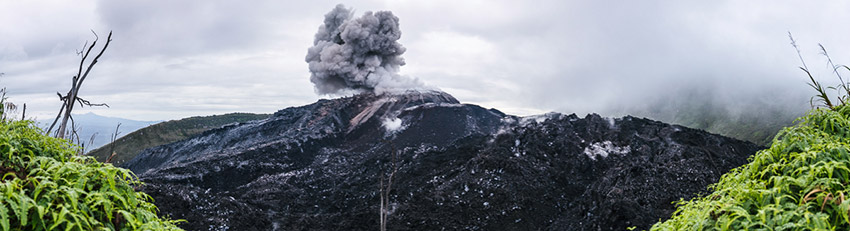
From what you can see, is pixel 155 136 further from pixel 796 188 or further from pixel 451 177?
pixel 796 188

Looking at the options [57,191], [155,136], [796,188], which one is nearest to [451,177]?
[796,188]

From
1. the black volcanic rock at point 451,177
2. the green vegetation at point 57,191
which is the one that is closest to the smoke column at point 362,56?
the black volcanic rock at point 451,177

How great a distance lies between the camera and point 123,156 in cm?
5962

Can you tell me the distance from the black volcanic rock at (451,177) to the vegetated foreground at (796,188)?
8.38 m

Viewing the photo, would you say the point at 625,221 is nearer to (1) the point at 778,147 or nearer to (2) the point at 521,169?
(2) the point at 521,169

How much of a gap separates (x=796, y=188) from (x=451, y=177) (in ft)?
74.0

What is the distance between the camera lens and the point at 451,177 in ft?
85.1

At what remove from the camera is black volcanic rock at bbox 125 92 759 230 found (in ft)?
67.7

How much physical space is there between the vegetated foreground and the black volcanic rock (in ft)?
27.5

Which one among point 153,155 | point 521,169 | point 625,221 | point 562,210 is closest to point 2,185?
point 625,221

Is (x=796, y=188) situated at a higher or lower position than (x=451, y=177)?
lower

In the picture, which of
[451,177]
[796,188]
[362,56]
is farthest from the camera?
[362,56]

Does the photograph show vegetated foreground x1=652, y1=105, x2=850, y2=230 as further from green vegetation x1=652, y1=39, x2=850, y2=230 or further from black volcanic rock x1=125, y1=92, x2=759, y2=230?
black volcanic rock x1=125, y1=92, x2=759, y2=230

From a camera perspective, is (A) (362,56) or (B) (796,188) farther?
(A) (362,56)
